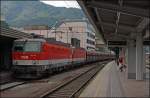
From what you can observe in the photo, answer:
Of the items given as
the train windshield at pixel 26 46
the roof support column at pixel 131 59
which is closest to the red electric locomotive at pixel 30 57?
the train windshield at pixel 26 46

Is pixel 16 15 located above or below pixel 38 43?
above

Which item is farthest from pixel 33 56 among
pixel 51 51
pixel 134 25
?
pixel 134 25

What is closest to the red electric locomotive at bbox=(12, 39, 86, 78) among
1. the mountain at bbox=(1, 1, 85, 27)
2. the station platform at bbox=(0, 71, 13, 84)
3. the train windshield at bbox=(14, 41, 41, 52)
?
the train windshield at bbox=(14, 41, 41, 52)

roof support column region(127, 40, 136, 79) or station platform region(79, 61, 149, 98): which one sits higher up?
roof support column region(127, 40, 136, 79)

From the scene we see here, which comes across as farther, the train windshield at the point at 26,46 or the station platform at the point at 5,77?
the train windshield at the point at 26,46

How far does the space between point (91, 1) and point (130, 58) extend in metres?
19.0

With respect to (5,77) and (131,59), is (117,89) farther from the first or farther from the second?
(131,59)

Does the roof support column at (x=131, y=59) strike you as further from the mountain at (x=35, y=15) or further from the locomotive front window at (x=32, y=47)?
the mountain at (x=35, y=15)

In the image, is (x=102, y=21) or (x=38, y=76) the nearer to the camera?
(x=102, y=21)

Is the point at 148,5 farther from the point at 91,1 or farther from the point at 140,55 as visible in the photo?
the point at 140,55

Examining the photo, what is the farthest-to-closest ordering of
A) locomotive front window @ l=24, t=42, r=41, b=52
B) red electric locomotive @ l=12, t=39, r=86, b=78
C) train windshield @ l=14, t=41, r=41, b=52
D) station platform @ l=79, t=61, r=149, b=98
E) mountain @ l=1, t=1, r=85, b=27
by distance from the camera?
mountain @ l=1, t=1, r=85, b=27 < train windshield @ l=14, t=41, r=41, b=52 < locomotive front window @ l=24, t=42, r=41, b=52 < red electric locomotive @ l=12, t=39, r=86, b=78 < station platform @ l=79, t=61, r=149, b=98

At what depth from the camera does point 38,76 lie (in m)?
27.8

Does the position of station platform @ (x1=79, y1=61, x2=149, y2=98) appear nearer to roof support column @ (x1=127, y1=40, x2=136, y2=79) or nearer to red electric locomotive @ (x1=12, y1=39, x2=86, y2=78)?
red electric locomotive @ (x1=12, y1=39, x2=86, y2=78)

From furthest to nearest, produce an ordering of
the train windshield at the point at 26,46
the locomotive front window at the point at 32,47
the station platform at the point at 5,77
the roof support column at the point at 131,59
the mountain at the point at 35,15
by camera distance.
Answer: the mountain at the point at 35,15 → the roof support column at the point at 131,59 → the train windshield at the point at 26,46 → the locomotive front window at the point at 32,47 → the station platform at the point at 5,77
